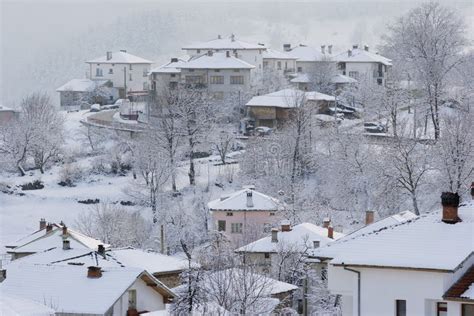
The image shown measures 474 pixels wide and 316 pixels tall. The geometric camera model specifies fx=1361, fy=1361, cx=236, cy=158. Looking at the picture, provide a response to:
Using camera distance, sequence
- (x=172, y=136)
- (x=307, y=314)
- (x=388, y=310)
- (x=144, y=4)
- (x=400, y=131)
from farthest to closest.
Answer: (x=144, y=4), (x=172, y=136), (x=400, y=131), (x=307, y=314), (x=388, y=310)

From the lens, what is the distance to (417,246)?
21969mm

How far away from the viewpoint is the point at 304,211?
57.0 metres

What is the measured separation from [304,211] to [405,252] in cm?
3512

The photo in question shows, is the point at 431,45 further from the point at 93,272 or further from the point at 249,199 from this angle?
the point at 93,272

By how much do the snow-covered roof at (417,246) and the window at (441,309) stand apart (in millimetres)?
628

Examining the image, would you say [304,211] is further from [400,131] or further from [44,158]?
[44,158]

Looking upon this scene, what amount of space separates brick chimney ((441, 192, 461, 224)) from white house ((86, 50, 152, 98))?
7070 centimetres

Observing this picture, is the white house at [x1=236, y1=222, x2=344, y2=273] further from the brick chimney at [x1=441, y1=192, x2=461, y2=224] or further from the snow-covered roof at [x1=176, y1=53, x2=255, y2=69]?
the snow-covered roof at [x1=176, y1=53, x2=255, y2=69]

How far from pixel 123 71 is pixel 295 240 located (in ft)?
177

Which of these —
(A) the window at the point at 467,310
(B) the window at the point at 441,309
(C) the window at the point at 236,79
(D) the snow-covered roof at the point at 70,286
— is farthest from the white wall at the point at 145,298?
(C) the window at the point at 236,79

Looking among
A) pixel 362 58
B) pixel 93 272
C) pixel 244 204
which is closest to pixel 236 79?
pixel 362 58

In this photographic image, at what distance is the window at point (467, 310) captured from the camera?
21.0 meters

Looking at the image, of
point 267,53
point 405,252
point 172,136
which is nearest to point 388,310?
point 405,252

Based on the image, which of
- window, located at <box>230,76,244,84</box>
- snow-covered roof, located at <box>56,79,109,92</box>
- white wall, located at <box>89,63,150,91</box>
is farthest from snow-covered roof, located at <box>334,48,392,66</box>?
snow-covered roof, located at <box>56,79,109,92</box>
